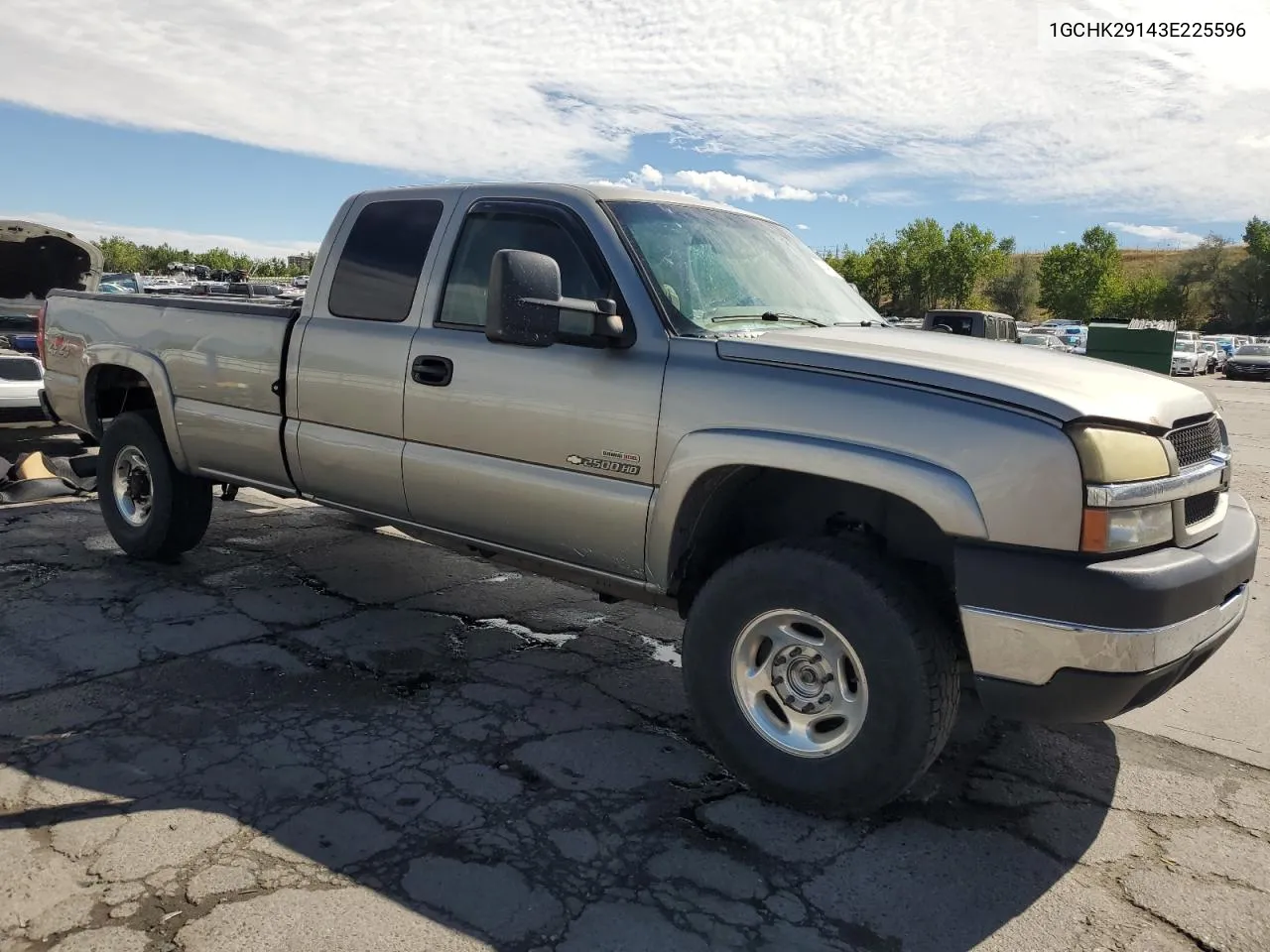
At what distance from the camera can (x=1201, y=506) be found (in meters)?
3.11

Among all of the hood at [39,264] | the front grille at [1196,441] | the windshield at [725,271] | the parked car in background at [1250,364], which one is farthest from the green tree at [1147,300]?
the front grille at [1196,441]

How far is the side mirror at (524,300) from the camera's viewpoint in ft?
10.8

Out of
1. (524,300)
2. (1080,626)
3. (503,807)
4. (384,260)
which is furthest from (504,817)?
(384,260)

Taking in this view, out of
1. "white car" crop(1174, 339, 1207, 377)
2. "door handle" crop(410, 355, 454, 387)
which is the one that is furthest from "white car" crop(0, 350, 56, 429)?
"white car" crop(1174, 339, 1207, 377)

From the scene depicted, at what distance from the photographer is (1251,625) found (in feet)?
17.7

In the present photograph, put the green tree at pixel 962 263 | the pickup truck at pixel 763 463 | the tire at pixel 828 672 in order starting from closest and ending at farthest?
the pickup truck at pixel 763 463 < the tire at pixel 828 672 < the green tree at pixel 962 263

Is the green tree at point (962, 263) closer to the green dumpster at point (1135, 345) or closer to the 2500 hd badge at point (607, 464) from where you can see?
the green dumpster at point (1135, 345)

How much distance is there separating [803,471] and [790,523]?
603 millimetres

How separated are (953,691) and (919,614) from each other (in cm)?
27

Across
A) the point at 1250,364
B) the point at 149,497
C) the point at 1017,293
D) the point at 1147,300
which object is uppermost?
the point at 1017,293

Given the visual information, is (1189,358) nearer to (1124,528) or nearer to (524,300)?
(1124,528)

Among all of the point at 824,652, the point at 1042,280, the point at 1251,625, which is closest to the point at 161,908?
the point at 824,652

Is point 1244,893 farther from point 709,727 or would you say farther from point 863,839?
point 709,727

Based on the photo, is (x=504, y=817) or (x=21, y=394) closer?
(x=504, y=817)
